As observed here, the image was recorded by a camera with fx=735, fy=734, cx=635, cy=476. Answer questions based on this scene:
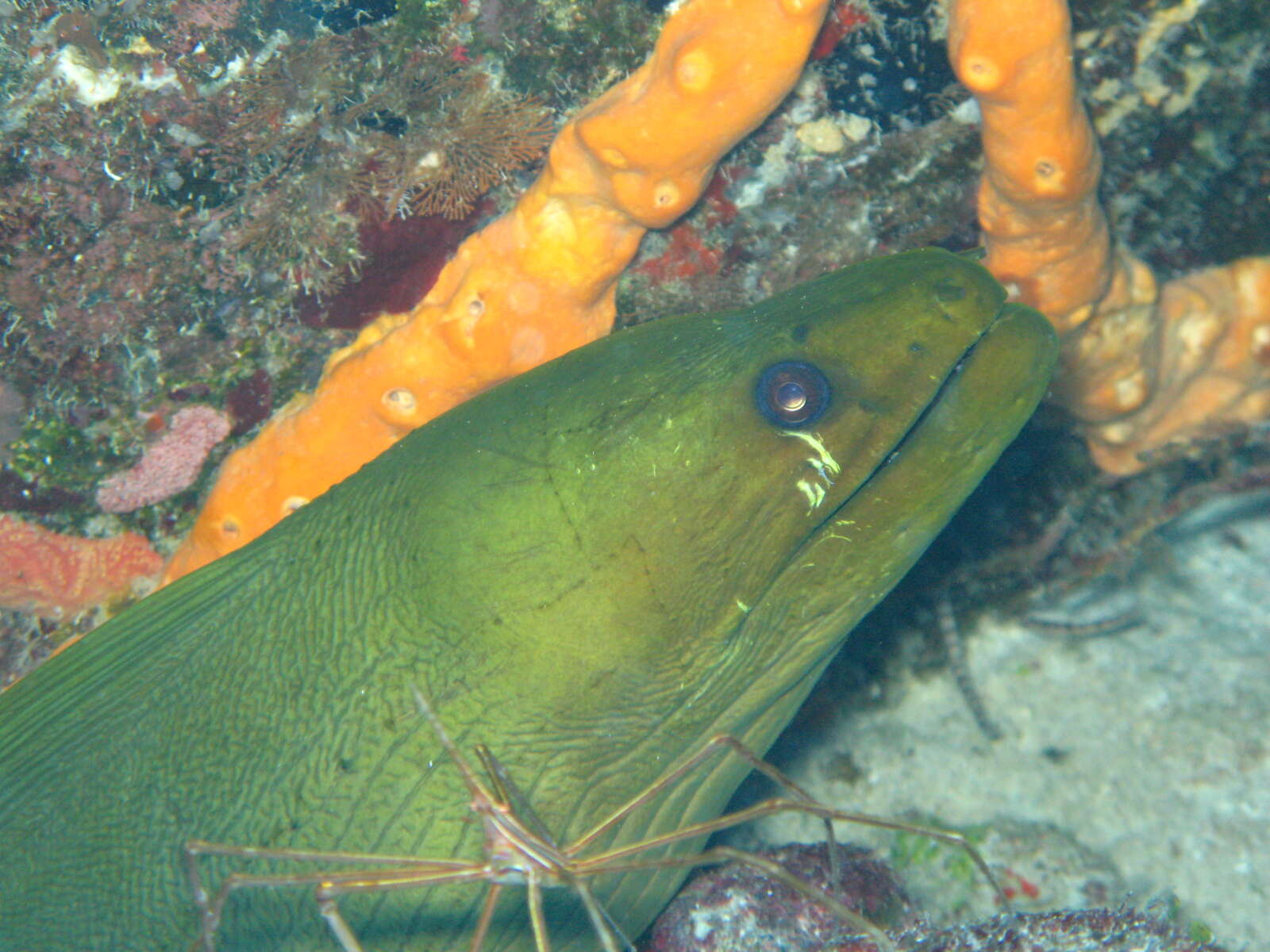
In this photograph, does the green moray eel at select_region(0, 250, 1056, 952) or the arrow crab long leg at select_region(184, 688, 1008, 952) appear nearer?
the arrow crab long leg at select_region(184, 688, 1008, 952)

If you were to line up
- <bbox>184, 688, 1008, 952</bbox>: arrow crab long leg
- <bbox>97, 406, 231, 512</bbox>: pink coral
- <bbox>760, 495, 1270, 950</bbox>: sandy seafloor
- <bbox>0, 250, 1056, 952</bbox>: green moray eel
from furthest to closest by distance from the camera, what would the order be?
<bbox>760, 495, 1270, 950</bbox>: sandy seafloor, <bbox>97, 406, 231, 512</bbox>: pink coral, <bbox>0, 250, 1056, 952</bbox>: green moray eel, <bbox>184, 688, 1008, 952</bbox>: arrow crab long leg

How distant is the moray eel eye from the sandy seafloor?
253 cm

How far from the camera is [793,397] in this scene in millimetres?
1738

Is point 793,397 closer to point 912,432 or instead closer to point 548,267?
point 912,432

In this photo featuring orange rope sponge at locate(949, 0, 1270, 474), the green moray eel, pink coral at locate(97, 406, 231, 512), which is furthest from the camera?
pink coral at locate(97, 406, 231, 512)

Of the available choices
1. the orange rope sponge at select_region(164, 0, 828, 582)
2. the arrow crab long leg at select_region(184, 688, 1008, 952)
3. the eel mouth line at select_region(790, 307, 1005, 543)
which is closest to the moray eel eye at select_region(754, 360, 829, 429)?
the eel mouth line at select_region(790, 307, 1005, 543)

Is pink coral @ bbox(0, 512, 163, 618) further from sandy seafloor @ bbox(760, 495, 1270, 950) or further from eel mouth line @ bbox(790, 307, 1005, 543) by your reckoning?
sandy seafloor @ bbox(760, 495, 1270, 950)

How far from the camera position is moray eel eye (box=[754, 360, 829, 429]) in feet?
5.71

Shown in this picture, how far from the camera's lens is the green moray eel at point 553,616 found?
1735 mm

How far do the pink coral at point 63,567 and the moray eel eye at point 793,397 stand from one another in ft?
8.84

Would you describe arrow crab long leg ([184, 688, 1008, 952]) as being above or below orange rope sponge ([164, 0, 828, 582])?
below

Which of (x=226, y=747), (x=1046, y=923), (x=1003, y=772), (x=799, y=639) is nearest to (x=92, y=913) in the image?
(x=226, y=747)

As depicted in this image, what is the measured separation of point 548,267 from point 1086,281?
1923mm

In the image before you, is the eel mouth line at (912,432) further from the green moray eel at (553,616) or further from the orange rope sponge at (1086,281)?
the orange rope sponge at (1086,281)
